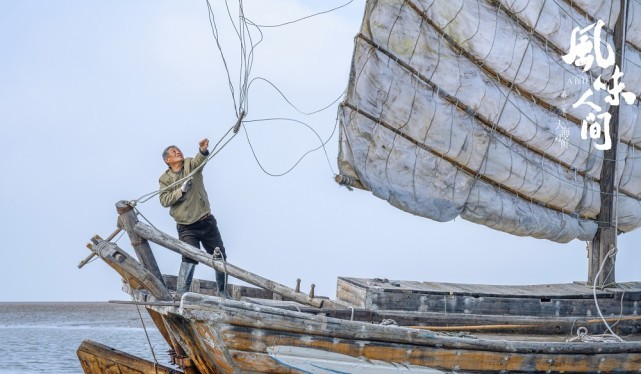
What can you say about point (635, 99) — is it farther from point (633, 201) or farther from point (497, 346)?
point (497, 346)

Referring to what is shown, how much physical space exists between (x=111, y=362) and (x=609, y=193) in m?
6.52

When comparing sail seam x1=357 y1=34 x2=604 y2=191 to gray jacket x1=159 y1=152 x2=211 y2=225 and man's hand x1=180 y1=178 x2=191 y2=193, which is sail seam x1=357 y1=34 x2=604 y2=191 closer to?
gray jacket x1=159 y1=152 x2=211 y2=225

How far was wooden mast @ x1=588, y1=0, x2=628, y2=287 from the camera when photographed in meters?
15.2

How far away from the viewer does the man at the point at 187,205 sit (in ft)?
39.7

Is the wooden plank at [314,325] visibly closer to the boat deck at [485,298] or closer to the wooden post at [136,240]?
the wooden post at [136,240]

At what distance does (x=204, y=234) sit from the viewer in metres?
12.3

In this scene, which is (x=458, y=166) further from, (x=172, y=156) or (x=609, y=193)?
(x=172, y=156)

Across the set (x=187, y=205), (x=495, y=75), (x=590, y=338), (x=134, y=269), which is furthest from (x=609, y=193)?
(x=134, y=269)

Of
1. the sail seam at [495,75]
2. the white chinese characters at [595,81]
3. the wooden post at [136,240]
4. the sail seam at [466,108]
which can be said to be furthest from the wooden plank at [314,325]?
the white chinese characters at [595,81]

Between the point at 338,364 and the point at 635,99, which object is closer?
the point at 338,364

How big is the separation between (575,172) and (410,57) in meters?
2.79

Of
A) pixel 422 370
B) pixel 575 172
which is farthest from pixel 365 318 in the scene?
pixel 575 172

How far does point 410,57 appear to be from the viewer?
45.1ft

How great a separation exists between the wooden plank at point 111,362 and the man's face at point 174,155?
1.88 metres
